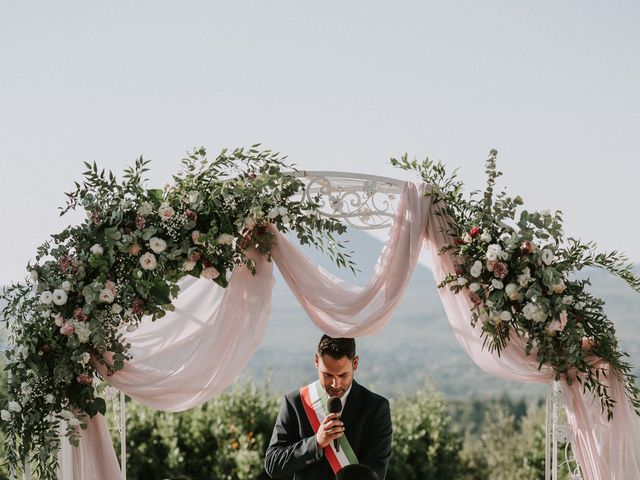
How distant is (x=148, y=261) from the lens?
15.4 ft

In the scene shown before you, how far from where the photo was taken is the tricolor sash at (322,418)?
4453 millimetres

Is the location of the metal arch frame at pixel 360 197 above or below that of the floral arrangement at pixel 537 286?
above

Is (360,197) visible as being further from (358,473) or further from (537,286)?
(358,473)

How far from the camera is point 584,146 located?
9031 mm

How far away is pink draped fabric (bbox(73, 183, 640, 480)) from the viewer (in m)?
4.80

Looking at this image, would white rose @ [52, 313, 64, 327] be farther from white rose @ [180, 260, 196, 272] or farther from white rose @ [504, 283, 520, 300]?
white rose @ [504, 283, 520, 300]

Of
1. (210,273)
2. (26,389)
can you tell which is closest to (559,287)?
(210,273)

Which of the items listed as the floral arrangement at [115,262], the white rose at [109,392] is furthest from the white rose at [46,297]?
the white rose at [109,392]

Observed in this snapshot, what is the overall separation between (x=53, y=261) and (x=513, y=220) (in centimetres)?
247

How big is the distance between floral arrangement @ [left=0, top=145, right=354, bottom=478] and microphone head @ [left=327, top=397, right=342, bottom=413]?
776mm

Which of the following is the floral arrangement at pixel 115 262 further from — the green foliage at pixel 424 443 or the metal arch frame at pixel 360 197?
the green foliage at pixel 424 443

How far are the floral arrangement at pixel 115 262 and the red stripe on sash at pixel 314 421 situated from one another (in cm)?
72

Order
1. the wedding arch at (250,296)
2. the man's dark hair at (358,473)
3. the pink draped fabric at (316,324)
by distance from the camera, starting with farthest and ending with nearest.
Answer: the pink draped fabric at (316,324)
the wedding arch at (250,296)
the man's dark hair at (358,473)

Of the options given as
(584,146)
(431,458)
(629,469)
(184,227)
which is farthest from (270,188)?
(584,146)
